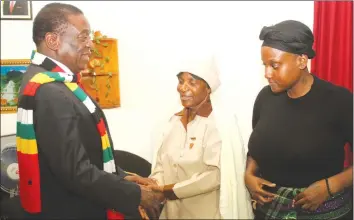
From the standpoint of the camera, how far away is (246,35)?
9.57ft

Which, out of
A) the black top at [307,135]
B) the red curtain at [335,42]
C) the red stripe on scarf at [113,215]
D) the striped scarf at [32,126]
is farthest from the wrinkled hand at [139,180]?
the red curtain at [335,42]

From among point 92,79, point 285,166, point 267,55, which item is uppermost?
point 267,55

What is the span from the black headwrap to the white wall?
1.05 metres

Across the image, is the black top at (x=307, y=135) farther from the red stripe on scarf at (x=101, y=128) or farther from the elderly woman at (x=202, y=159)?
the red stripe on scarf at (x=101, y=128)

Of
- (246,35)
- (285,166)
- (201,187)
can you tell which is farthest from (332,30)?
(201,187)

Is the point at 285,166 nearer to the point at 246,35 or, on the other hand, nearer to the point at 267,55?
the point at 267,55

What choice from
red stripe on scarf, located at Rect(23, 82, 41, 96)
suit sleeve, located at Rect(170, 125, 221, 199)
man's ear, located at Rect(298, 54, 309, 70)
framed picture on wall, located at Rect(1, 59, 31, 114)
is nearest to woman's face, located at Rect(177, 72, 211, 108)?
suit sleeve, located at Rect(170, 125, 221, 199)

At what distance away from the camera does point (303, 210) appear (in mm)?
1827

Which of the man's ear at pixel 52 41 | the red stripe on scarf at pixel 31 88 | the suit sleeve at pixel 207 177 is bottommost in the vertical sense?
the suit sleeve at pixel 207 177

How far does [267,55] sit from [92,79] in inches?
65.4

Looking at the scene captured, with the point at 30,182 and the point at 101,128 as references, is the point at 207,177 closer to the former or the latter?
the point at 101,128

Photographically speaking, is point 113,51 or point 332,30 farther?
point 113,51

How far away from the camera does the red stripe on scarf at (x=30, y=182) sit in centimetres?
150

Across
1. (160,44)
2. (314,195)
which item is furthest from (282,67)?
(160,44)
